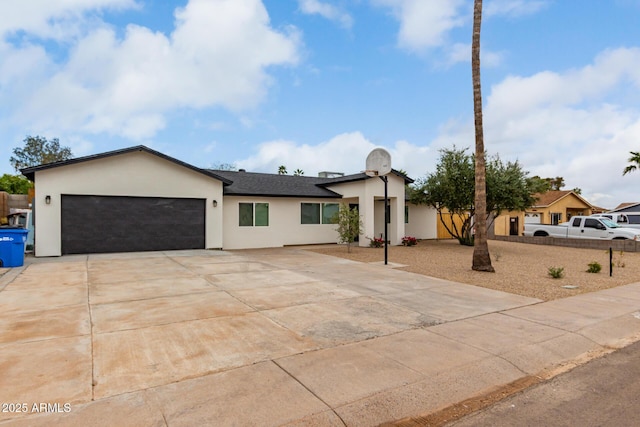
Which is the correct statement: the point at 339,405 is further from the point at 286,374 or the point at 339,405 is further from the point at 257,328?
the point at 257,328

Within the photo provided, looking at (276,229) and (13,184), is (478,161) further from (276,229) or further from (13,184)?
(13,184)

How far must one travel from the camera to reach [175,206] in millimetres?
15430

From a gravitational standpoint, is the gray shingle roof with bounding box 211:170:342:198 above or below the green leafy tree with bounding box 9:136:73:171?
below

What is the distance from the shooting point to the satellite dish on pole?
42.2 ft

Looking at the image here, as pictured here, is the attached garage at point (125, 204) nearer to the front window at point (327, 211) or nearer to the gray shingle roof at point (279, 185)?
→ the gray shingle roof at point (279, 185)

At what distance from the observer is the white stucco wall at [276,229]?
17.2 meters

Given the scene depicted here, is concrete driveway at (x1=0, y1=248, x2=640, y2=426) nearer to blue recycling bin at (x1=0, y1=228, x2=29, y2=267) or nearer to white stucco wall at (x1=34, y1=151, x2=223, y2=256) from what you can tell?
blue recycling bin at (x1=0, y1=228, x2=29, y2=267)

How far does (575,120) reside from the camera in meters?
16.3

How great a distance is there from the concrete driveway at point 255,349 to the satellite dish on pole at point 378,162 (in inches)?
214

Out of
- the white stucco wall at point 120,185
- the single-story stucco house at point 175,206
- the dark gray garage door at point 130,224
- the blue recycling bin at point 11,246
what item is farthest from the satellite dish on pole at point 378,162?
the blue recycling bin at point 11,246

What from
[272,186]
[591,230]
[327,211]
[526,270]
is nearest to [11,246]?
[272,186]

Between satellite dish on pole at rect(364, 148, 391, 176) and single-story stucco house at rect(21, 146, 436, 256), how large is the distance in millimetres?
4973

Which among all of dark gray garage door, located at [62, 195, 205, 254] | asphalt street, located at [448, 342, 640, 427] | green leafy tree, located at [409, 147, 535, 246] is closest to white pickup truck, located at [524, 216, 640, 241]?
green leafy tree, located at [409, 147, 535, 246]

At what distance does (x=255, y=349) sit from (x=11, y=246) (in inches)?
398
